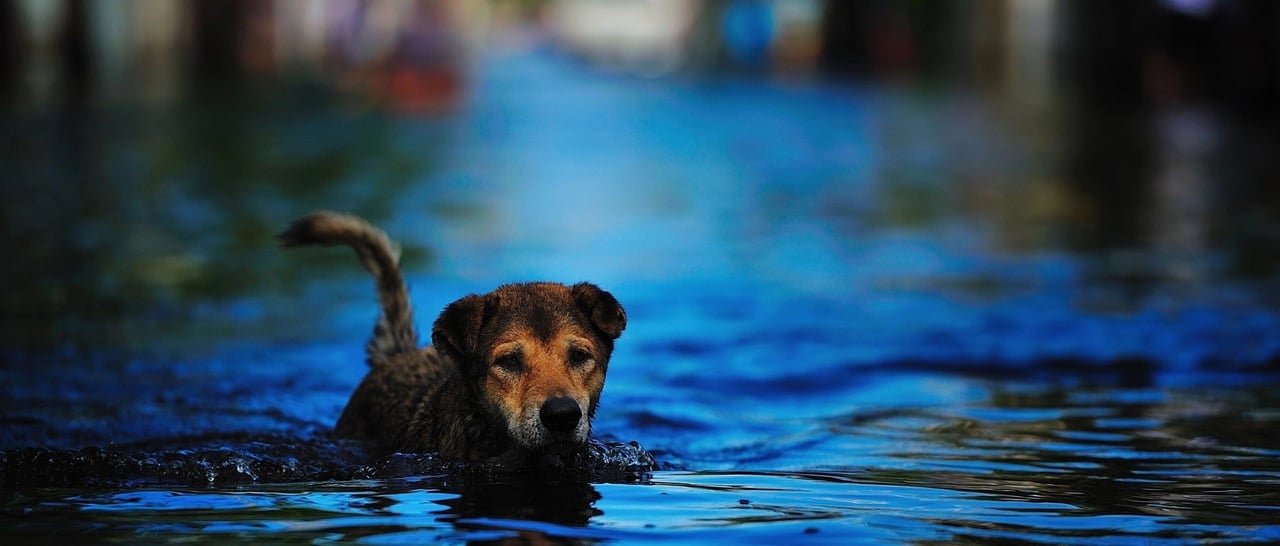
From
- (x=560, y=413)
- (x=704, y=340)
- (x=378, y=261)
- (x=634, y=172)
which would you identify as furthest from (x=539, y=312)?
(x=634, y=172)

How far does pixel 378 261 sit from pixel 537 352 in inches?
77.7

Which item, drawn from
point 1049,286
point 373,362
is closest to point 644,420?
point 373,362

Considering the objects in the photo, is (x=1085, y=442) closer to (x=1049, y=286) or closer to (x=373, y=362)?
(x=373, y=362)

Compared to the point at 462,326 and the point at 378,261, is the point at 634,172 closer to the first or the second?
the point at 378,261

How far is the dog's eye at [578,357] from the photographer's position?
6293 mm

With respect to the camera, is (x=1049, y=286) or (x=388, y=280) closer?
(x=388, y=280)

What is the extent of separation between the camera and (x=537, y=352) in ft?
20.5

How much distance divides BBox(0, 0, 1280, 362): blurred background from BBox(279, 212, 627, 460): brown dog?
4.08 meters

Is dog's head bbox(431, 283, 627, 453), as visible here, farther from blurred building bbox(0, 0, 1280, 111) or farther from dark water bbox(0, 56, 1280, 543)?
blurred building bbox(0, 0, 1280, 111)

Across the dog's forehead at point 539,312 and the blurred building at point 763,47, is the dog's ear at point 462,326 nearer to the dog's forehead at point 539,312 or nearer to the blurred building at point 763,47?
the dog's forehead at point 539,312

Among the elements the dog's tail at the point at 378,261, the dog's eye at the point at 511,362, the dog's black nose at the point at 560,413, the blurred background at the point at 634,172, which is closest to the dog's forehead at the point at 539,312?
the dog's eye at the point at 511,362

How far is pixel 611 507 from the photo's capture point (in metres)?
6.07

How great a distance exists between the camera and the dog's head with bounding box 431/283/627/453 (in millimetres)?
6074

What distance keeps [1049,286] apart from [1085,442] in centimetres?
543
